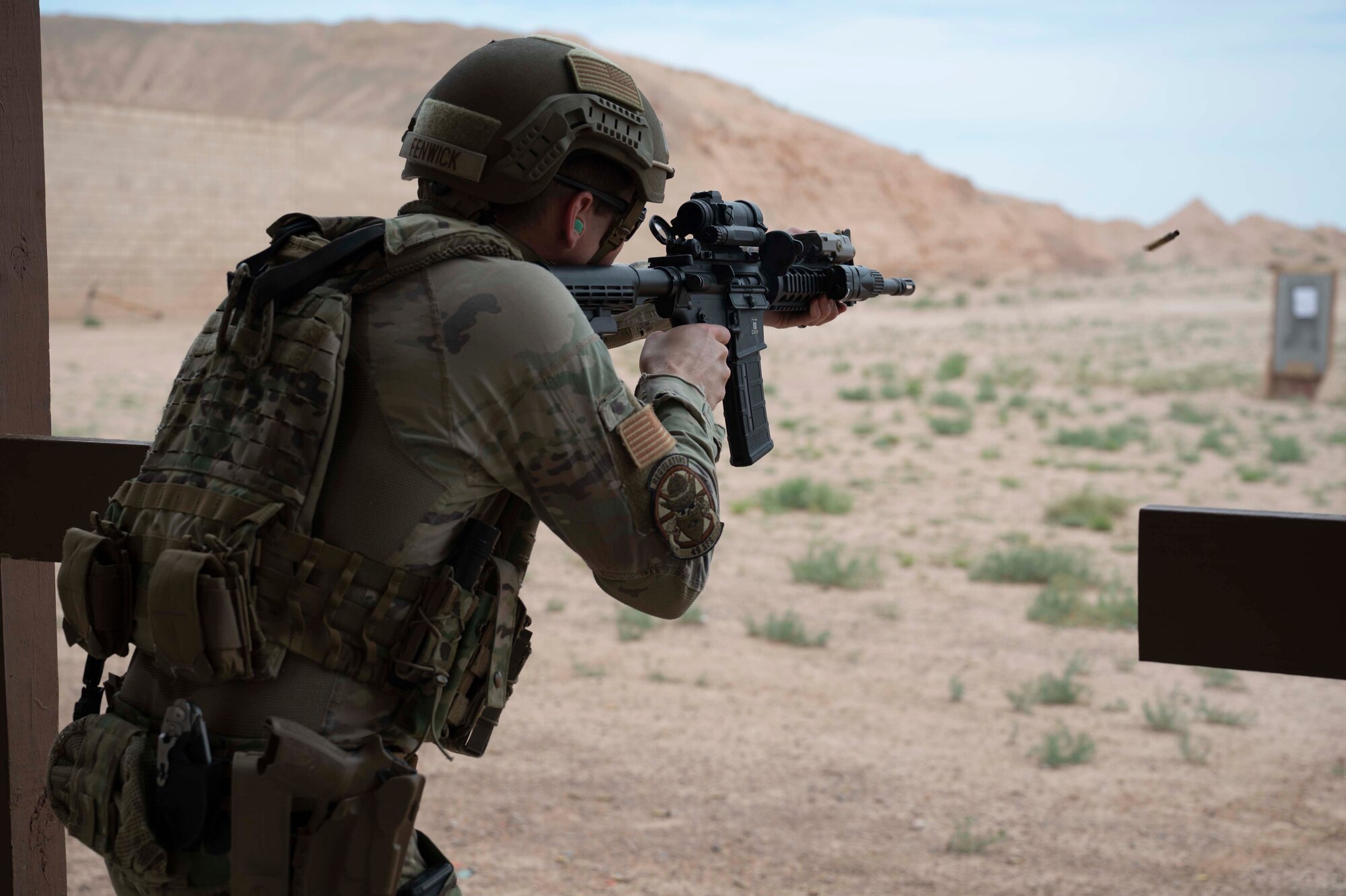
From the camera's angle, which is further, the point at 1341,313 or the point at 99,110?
the point at 99,110

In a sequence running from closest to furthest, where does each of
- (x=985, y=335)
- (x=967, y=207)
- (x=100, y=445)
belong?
(x=100, y=445)
(x=985, y=335)
(x=967, y=207)

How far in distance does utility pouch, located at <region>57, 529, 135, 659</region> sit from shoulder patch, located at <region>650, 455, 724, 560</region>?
77 cm

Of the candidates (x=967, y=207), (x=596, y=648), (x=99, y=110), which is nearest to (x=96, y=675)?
(x=596, y=648)

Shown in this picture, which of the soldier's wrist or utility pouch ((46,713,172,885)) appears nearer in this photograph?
utility pouch ((46,713,172,885))

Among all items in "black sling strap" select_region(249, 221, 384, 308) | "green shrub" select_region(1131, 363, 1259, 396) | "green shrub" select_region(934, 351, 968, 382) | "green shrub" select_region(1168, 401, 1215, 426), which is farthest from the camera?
"green shrub" select_region(934, 351, 968, 382)

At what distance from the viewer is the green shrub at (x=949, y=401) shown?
1797 centimetres

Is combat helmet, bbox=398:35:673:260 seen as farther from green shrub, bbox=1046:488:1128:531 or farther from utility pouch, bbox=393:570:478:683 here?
green shrub, bbox=1046:488:1128:531

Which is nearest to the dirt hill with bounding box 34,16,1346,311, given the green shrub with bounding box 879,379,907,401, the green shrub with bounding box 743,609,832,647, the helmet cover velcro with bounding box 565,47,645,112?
the green shrub with bounding box 879,379,907,401

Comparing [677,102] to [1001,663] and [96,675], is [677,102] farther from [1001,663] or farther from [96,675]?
[96,675]

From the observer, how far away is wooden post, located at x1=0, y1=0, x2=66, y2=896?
8.78 ft

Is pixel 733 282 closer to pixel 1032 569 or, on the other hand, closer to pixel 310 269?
pixel 310 269

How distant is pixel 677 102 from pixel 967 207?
17.2 meters

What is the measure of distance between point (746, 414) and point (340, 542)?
123 centimetres

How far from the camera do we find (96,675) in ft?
6.27
